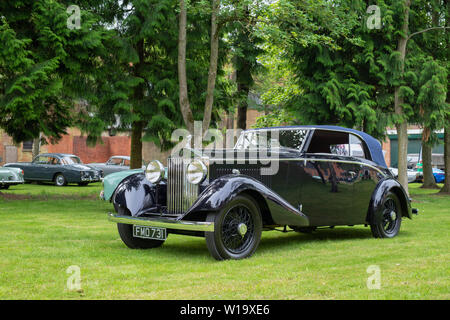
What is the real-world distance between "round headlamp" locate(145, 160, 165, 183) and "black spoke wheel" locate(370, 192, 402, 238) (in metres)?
3.61

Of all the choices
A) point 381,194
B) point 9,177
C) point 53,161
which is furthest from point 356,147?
point 53,161

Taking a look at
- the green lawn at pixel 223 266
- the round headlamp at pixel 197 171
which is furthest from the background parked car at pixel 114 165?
the round headlamp at pixel 197 171

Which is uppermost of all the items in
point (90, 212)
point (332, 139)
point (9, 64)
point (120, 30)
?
point (120, 30)

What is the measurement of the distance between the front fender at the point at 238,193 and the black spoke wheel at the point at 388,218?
1.83 m

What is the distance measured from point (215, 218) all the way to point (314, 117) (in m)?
12.3

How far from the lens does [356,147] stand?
28.0 ft

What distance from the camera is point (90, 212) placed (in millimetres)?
13250

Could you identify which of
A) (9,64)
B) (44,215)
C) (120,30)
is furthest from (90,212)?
(120,30)

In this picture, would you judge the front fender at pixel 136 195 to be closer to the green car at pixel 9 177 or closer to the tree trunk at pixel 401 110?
the tree trunk at pixel 401 110

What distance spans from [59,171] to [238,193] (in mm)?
21257

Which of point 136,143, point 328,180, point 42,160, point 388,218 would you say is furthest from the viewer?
point 42,160

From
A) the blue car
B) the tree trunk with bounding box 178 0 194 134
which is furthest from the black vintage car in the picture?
the blue car

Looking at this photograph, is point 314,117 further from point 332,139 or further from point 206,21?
point 332,139

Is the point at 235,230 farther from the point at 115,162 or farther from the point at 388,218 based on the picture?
the point at 115,162
